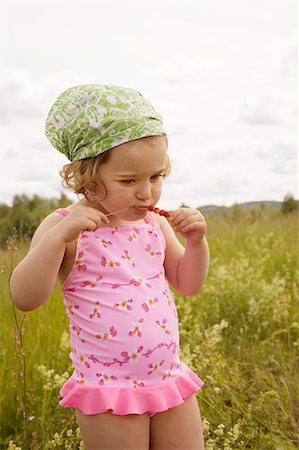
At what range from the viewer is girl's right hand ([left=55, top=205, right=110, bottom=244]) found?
2340 mm

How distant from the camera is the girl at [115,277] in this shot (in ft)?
7.88

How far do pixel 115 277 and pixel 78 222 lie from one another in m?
0.27

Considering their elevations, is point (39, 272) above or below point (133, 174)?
below

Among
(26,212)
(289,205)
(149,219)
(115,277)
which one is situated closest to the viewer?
(115,277)

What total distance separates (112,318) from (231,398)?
1.20m

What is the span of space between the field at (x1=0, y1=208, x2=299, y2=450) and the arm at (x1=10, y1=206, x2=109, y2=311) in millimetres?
360

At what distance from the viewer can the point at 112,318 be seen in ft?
8.00

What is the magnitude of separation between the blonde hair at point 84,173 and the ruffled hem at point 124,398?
0.73 m

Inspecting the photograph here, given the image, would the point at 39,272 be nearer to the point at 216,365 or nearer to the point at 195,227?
the point at 195,227

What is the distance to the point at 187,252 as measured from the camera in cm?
271

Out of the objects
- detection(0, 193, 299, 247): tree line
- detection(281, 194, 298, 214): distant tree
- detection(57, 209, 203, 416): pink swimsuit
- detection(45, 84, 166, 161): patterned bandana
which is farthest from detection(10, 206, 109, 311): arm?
detection(281, 194, 298, 214): distant tree

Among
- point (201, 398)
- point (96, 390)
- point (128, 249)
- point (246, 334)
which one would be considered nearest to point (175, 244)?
point (128, 249)

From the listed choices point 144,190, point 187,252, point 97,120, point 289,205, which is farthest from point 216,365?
point 289,205

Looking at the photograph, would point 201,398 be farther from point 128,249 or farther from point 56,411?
Result: point 128,249
